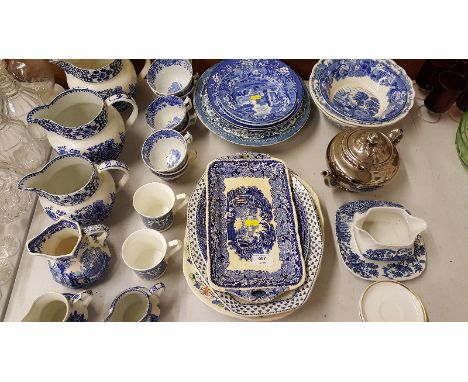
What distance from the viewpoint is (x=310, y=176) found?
0.95 meters

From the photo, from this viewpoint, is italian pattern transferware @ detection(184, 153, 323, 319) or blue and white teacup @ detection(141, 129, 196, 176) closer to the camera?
italian pattern transferware @ detection(184, 153, 323, 319)

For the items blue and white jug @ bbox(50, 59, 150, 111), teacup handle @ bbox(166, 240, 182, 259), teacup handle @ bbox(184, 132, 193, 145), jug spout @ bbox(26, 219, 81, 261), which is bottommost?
teacup handle @ bbox(166, 240, 182, 259)

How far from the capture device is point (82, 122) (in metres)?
0.91

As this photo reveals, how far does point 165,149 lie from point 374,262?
21.7 inches

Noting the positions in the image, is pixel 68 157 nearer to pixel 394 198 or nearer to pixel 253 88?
pixel 253 88

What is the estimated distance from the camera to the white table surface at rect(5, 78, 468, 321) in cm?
78

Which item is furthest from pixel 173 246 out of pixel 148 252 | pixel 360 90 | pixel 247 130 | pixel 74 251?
pixel 360 90

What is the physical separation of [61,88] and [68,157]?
408 millimetres

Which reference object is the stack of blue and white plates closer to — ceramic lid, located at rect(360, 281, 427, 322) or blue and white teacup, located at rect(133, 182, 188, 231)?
blue and white teacup, located at rect(133, 182, 188, 231)

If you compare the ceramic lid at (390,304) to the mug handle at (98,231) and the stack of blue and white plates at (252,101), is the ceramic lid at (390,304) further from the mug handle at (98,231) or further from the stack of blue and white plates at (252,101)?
the mug handle at (98,231)

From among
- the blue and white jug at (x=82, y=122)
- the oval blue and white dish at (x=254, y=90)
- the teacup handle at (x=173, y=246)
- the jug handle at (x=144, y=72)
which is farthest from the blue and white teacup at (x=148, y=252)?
the jug handle at (x=144, y=72)

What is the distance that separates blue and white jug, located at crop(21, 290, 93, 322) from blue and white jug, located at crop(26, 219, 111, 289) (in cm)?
4

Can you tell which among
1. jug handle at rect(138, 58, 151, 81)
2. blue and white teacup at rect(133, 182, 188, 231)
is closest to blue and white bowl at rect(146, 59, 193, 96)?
jug handle at rect(138, 58, 151, 81)

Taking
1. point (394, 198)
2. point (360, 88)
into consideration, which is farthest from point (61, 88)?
point (394, 198)
